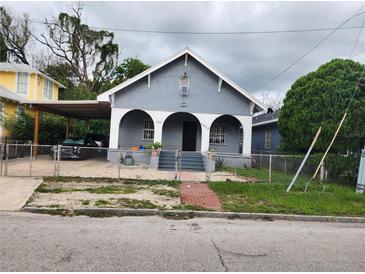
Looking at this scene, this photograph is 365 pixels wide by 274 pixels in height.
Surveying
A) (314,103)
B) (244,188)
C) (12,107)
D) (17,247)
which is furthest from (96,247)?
(12,107)

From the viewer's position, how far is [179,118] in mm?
18906

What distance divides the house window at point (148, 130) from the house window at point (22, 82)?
→ 14.3 metres

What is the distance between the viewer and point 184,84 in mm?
17156

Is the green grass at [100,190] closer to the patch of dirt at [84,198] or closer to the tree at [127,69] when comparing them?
the patch of dirt at [84,198]

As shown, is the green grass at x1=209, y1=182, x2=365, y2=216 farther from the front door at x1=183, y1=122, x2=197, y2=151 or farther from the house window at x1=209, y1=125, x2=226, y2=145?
the front door at x1=183, y1=122, x2=197, y2=151

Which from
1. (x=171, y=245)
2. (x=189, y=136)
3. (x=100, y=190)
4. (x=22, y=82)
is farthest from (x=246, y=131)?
(x=22, y=82)

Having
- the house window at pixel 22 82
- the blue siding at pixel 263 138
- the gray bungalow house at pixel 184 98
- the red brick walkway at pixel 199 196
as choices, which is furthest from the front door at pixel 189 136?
the house window at pixel 22 82

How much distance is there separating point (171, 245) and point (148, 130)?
14.2 m

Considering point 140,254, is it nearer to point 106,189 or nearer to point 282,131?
point 106,189

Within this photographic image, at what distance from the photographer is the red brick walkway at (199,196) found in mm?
8211

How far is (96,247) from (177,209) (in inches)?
122

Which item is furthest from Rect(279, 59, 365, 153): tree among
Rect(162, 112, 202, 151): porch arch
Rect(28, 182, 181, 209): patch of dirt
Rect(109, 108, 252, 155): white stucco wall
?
Rect(28, 182, 181, 209): patch of dirt

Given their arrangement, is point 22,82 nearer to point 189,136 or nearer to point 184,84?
point 189,136

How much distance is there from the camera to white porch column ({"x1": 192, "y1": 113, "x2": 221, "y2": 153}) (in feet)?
56.6
